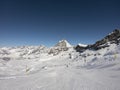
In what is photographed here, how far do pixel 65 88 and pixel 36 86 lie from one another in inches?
59.7

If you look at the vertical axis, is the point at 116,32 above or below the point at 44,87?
above

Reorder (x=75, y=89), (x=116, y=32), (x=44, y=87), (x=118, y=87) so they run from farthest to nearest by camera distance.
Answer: (x=116, y=32), (x=44, y=87), (x=75, y=89), (x=118, y=87)

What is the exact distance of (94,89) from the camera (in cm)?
610

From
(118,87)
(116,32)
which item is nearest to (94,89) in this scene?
(118,87)

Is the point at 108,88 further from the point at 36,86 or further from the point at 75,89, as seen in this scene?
the point at 36,86

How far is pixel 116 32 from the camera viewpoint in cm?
8106

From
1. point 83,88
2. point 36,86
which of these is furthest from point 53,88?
point 83,88

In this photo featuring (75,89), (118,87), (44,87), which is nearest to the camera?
(118,87)

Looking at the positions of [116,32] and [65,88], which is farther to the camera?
[116,32]

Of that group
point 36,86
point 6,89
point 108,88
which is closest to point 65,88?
point 36,86

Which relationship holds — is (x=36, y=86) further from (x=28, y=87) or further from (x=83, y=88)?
(x=83, y=88)

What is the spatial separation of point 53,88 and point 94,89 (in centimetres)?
194

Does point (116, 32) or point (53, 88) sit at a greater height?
point (116, 32)

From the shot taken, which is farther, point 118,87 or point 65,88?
point 65,88
